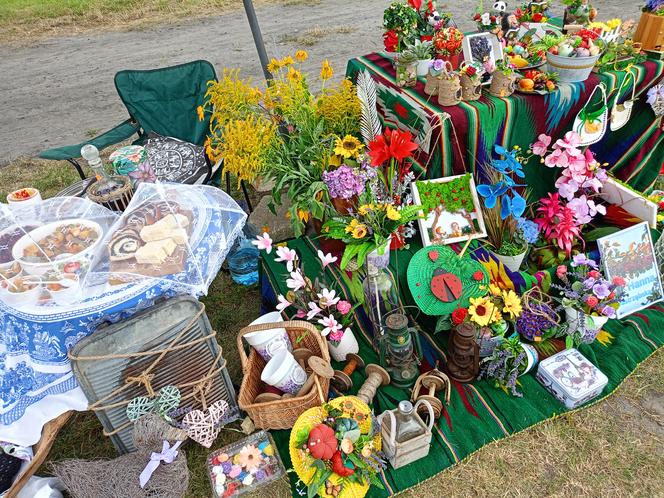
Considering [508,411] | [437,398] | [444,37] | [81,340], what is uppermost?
[444,37]

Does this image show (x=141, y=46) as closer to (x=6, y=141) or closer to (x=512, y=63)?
(x=6, y=141)

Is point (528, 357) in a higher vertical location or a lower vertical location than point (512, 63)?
lower

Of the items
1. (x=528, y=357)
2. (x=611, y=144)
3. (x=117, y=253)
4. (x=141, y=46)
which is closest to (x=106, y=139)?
(x=117, y=253)

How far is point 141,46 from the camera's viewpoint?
320 inches

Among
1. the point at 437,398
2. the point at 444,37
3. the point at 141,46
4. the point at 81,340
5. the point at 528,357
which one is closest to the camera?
the point at 81,340

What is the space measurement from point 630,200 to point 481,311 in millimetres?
1525

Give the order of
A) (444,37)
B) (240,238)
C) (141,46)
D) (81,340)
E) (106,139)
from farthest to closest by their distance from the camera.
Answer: (141,46) < (106,139) < (240,238) < (444,37) < (81,340)

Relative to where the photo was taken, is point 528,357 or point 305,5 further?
point 305,5

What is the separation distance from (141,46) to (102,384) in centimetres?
797

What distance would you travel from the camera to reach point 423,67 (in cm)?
292

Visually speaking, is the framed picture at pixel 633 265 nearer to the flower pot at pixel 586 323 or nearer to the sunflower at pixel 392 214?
the flower pot at pixel 586 323

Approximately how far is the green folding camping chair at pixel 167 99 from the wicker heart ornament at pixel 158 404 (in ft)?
6.73

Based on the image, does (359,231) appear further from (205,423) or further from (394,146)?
(205,423)

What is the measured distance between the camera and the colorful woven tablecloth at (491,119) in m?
2.67
